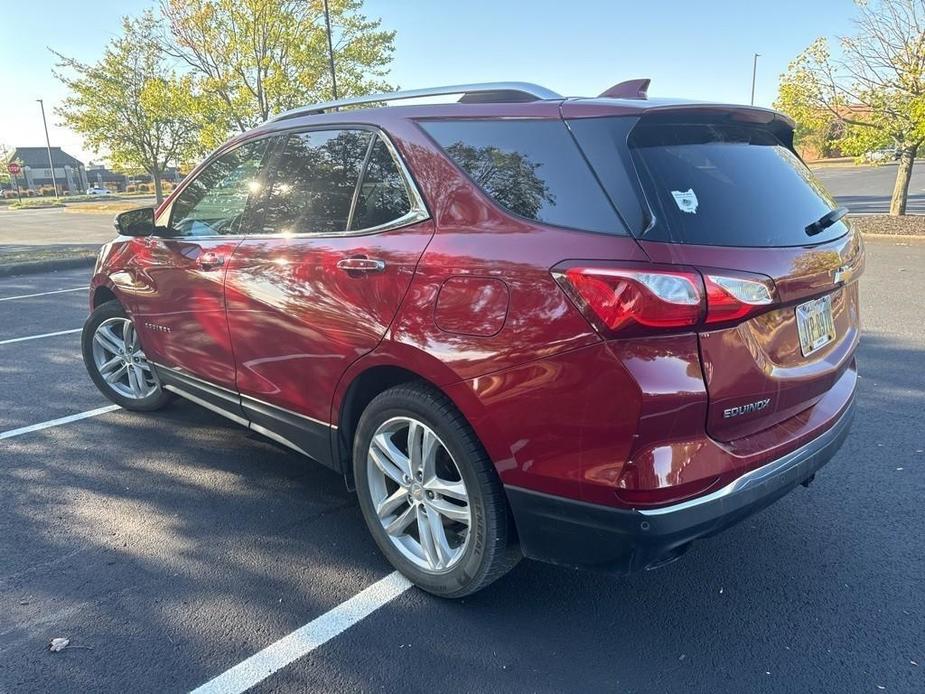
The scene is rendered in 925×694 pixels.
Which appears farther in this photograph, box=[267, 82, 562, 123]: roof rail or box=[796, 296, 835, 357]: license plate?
box=[267, 82, 562, 123]: roof rail

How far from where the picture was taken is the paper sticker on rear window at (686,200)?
2097 millimetres

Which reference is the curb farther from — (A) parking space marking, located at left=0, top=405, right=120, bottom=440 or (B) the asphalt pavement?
(B) the asphalt pavement

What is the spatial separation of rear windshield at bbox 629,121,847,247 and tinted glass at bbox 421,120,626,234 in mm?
163

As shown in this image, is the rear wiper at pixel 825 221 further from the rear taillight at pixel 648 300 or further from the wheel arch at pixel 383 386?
the wheel arch at pixel 383 386

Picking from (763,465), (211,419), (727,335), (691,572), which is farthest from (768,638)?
(211,419)

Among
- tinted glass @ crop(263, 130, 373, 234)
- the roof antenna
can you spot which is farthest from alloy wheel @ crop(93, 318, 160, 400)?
the roof antenna

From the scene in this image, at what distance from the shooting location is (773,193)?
2.44m

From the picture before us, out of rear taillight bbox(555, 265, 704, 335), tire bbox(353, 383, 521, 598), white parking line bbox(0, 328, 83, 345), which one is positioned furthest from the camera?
white parking line bbox(0, 328, 83, 345)

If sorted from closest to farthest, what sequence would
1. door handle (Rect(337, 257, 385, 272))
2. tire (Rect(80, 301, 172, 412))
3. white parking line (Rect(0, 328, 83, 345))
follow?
1. door handle (Rect(337, 257, 385, 272))
2. tire (Rect(80, 301, 172, 412))
3. white parking line (Rect(0, 328, 83, 345))

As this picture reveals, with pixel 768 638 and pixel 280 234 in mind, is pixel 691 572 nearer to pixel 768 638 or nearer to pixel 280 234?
pixel 768 638

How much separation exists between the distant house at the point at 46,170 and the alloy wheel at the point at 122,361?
93.3 m

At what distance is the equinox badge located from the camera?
206 centimetres

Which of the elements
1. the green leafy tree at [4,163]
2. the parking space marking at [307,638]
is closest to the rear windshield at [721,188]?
the parking space marking at [307,638]

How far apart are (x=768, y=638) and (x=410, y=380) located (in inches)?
62.1
